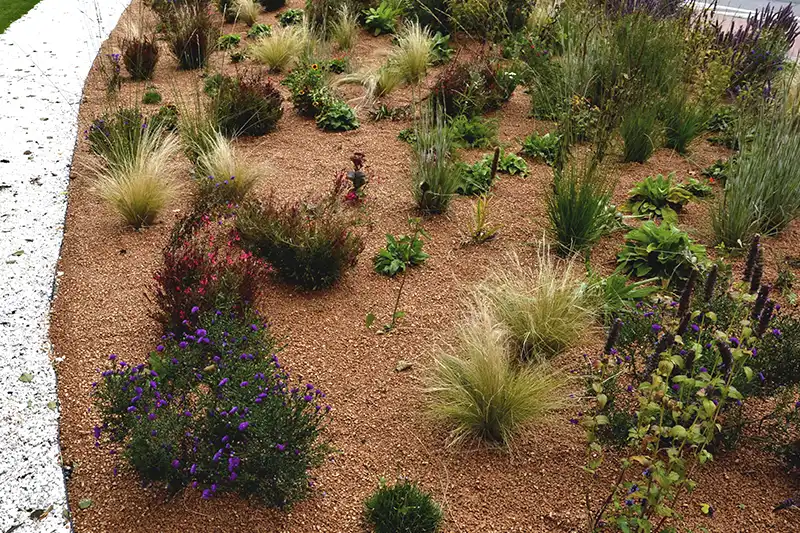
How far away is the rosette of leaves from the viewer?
14.6 feet

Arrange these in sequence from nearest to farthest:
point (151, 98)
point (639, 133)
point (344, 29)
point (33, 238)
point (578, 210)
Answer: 1. point (578, 210)
2. point (33, 238)
3. point (639, 133)
4. point (151, 98)
5. point (344, 29)

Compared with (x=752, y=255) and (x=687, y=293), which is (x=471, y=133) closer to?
(x=752, y=255)

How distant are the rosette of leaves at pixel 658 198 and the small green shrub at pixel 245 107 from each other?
10.1ft

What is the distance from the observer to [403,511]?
7.58 ft

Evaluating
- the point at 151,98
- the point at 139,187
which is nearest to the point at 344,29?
the point at 151,98

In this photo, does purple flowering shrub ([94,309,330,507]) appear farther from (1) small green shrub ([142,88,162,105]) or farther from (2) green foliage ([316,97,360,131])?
(1) small green shrub ([142,88,162,105])

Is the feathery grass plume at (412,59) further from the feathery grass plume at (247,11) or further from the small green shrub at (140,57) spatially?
the feathery grass plume at (247,11)

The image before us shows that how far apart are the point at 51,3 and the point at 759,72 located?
9627mm

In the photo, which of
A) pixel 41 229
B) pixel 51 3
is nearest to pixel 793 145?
pixel 41 229

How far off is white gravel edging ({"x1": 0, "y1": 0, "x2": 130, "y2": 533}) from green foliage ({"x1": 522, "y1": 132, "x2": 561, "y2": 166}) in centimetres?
349

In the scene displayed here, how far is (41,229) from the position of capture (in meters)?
4.29

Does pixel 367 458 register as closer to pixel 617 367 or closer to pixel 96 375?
pixel 617 367

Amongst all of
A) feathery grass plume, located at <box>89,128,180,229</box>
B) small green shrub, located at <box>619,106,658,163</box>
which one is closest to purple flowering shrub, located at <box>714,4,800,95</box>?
small green shrub, located at <box>619,106,658,163</box>

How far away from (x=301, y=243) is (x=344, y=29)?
15.8 ft
